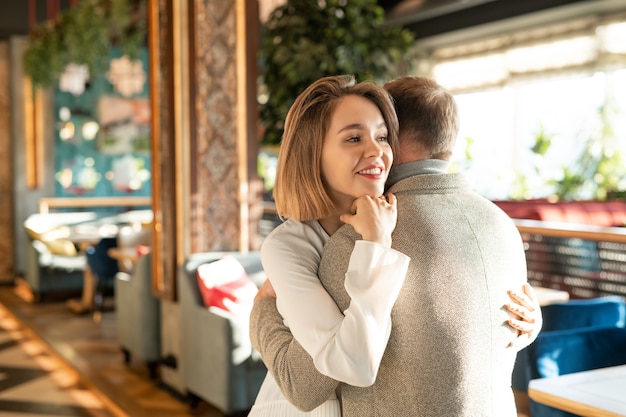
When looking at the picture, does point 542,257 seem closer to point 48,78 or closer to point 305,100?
point 305,100

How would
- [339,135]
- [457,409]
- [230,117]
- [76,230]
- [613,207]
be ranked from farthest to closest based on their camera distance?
[76,230] → [613,207] → [230,117] → [339,135] → [457,409]

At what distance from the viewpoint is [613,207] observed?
286 inches

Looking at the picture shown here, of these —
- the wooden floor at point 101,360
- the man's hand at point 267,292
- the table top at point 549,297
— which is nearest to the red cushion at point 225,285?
the wooden floor at point 101,360

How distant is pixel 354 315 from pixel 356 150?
34 centimetres

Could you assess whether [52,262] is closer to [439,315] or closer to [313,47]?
[313,47]

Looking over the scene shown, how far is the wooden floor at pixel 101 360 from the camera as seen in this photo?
5090mm

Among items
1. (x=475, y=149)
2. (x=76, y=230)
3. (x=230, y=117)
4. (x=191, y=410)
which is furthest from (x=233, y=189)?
(x=475, y=149)

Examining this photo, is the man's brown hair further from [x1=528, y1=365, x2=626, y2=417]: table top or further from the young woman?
[x1=528, y1=365, x2=626, y2=417]: table top

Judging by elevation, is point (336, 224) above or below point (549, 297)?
above

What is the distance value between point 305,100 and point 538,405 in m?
1.33

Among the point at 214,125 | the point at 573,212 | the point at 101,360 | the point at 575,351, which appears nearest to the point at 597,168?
the point at 573,212

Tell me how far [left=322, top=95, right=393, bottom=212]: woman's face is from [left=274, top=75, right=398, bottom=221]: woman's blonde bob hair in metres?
0.01

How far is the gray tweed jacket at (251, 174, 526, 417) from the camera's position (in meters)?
1.32

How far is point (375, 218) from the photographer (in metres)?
1.32
